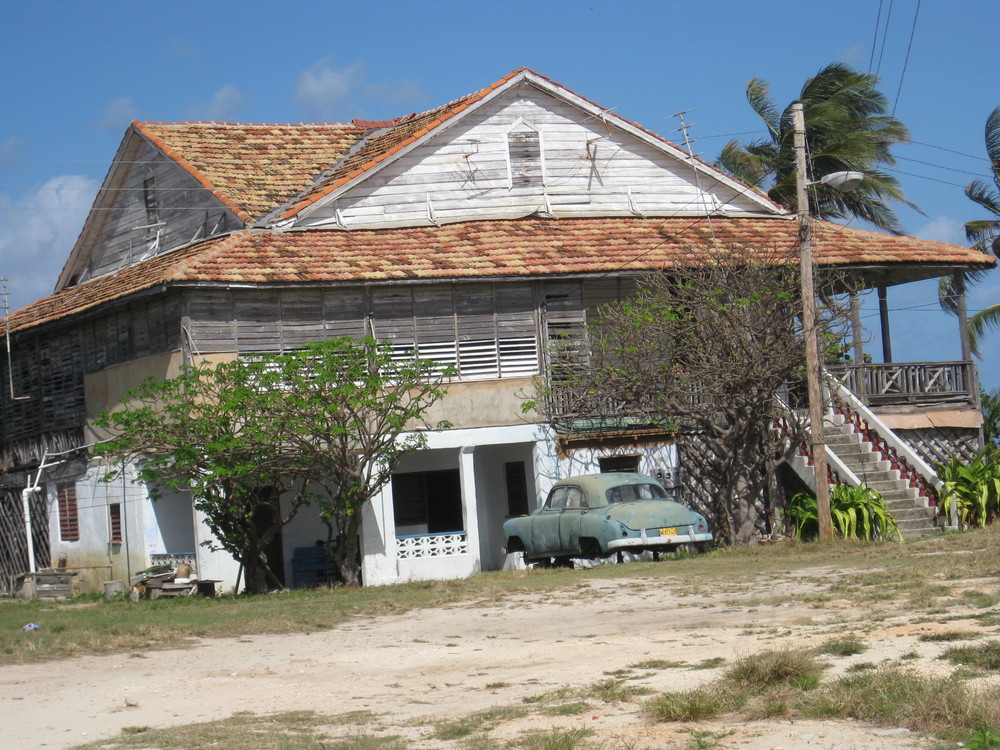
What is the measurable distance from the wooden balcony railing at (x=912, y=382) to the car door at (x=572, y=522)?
7679 millimetres

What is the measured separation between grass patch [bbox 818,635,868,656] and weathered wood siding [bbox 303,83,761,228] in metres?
18.0

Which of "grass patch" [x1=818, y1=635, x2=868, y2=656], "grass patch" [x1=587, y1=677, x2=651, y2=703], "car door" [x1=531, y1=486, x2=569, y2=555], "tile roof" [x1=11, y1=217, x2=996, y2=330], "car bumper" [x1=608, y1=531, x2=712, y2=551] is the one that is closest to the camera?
"grass patch" [x1=587, y1=677, x2=651, y2=703]

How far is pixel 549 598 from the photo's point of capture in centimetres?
1755

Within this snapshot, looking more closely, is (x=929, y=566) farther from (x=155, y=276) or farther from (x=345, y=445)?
(x=155, y=276)

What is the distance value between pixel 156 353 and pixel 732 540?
11.3 m

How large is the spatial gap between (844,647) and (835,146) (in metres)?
28.2

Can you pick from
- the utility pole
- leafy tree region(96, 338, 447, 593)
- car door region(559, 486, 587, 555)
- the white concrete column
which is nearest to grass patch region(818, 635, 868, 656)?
car door region(559, 486, 587, 555)

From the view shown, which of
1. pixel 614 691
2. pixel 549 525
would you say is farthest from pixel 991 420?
pixel 614 691

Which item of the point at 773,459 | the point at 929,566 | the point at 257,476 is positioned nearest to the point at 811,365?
the point at 773,459

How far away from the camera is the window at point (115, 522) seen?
87.0 feet

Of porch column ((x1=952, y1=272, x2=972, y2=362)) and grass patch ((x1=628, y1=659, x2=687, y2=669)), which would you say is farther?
porch column ((x1=952, y1=272, x2=972, y2=362))

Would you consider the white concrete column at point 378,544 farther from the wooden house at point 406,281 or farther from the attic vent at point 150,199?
the attic vent at point 150,199

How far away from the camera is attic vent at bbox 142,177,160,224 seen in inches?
1180

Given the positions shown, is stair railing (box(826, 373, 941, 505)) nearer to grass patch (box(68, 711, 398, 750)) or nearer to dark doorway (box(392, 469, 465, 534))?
dark doorway (box(392, 469, 465, 534))
